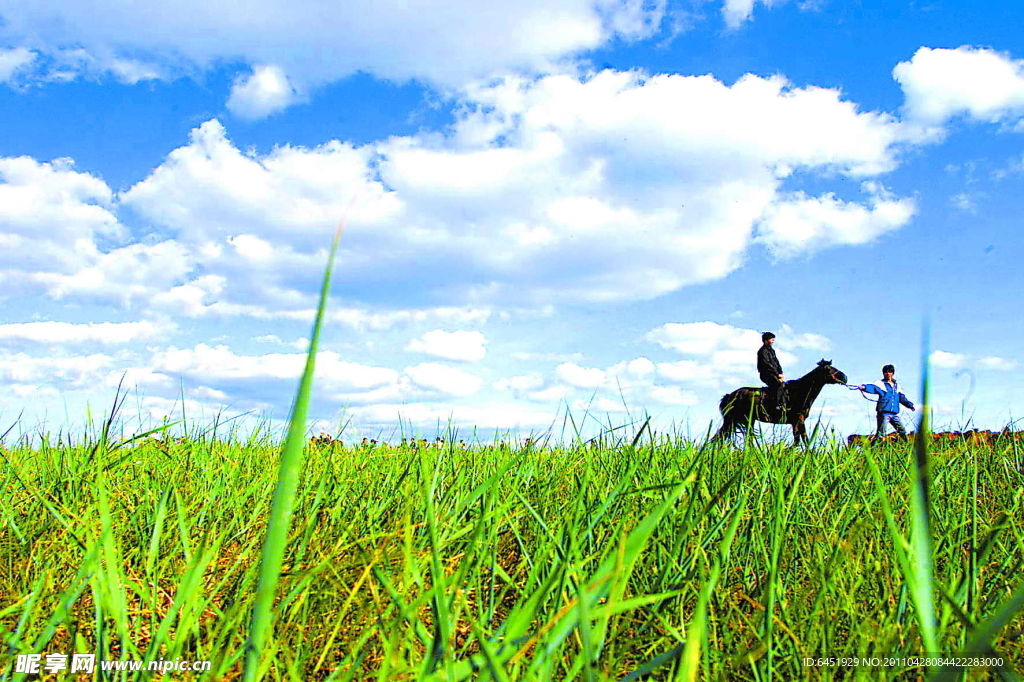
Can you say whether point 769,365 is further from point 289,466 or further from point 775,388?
point 289,466

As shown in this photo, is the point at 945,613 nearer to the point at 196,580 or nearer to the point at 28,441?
the point at 196,580

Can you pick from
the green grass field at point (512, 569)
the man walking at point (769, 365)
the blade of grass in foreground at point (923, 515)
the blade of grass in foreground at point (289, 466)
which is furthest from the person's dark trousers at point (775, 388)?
the blade of grass in foreground at point (289, 466)

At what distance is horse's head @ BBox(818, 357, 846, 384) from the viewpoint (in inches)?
483

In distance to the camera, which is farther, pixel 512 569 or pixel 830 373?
pixel 830 373

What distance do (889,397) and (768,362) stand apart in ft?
6.88

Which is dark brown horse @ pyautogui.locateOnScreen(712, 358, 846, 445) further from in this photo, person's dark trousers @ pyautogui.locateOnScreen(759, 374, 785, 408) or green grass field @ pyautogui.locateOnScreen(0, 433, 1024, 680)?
green grass field @ pyautogui.locateOnScreen(0, 433, 1024, 680)

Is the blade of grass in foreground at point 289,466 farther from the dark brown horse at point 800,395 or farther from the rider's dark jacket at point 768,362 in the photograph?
the rider's dark jacket at point 768,362

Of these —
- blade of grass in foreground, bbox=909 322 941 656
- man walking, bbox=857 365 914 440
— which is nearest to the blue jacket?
man walking, bbox=857 365 914 440

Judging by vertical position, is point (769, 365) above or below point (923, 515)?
above

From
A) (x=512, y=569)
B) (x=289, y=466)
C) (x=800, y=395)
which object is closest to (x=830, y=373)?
(x=800, y=395)

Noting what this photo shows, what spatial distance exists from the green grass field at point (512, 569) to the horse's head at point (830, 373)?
920 centimetres

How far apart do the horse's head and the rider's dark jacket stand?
89cm

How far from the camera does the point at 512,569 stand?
2324 mm

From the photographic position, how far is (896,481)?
341cm
